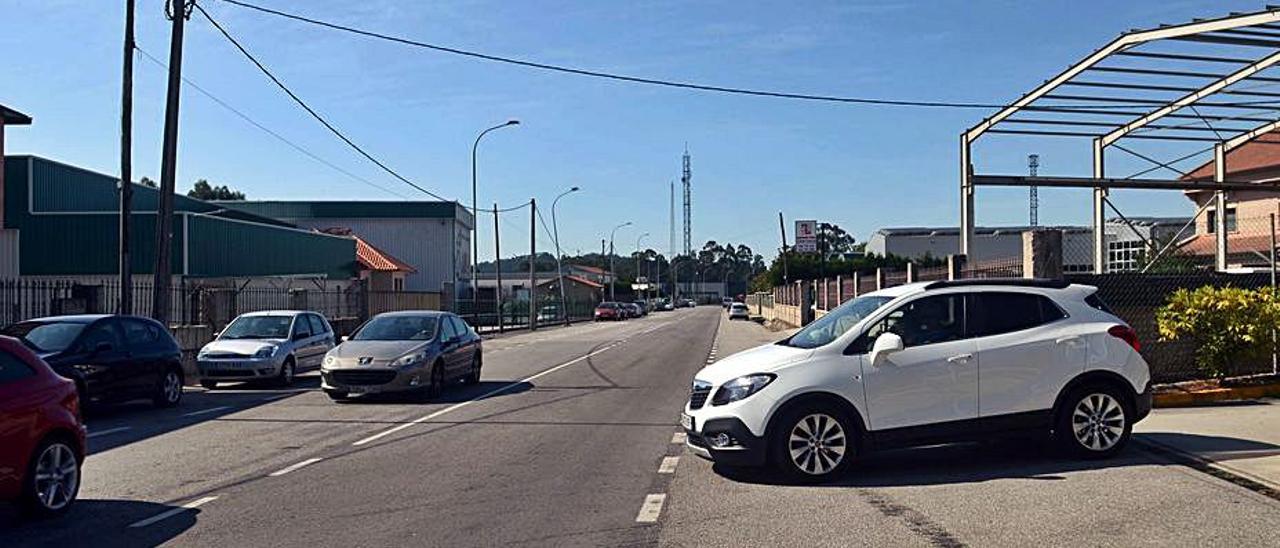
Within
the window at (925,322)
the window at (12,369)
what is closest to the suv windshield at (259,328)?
the window at (12,369)

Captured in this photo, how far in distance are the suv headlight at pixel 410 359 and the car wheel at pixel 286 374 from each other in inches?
174

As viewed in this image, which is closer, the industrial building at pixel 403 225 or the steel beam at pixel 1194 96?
the steel beam at pixel 1194 96

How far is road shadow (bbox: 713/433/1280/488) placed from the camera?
980 cm

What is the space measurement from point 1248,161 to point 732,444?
3154cm

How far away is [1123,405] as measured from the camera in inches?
409

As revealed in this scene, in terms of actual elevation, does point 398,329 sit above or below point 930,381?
above

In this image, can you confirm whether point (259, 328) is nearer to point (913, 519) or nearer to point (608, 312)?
point (913, 519)

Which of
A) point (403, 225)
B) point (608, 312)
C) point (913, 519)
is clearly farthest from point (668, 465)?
point (608, 312)

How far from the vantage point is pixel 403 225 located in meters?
A: 78.7

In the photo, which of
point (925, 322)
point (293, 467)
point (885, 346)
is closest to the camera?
point (885, 346)

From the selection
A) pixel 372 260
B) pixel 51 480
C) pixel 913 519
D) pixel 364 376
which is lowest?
pixel 913 519

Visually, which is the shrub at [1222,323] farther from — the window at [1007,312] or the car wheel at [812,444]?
the car wheel at [812,444]

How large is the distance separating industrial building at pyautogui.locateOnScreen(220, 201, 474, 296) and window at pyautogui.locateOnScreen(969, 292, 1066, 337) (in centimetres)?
6777

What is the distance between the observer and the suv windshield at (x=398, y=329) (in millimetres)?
18875
